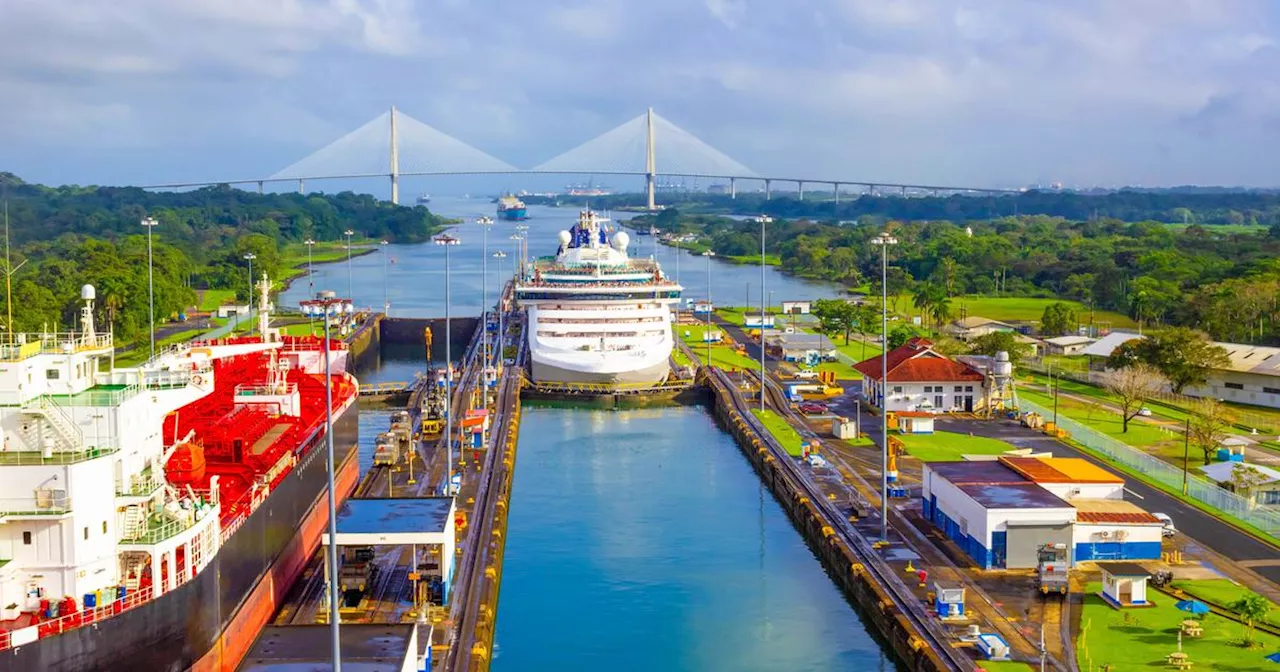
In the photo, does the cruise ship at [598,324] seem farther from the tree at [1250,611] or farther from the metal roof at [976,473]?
the tree at [1250,611]

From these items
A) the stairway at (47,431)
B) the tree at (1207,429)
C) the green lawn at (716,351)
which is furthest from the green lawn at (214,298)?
the stairway at (47,431)

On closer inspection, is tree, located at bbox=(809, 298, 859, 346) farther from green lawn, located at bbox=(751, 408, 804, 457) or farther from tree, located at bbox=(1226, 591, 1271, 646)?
tree, located at bbox=(1226, 591, 1271, 646)

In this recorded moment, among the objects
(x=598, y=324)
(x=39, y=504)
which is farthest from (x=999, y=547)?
(x=598, y=324)

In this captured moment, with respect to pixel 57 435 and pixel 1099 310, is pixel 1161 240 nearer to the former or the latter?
Result: pixel 1099 310

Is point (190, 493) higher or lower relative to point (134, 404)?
lower

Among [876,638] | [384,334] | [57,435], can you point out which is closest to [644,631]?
[876,638]

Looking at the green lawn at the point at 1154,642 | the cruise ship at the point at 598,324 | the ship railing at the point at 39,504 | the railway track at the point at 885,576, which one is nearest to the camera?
the ship railing at the point at 39,504

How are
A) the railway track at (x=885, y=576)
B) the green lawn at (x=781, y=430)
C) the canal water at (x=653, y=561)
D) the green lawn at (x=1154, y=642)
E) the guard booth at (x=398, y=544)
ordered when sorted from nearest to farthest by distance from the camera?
the green lawn at (x=1154, y=642) → the railway track at (x=885, y=576) → the guard booth at (x=398, y=544) → the canal water at (x=653, y=561) → the green lawn at (x=781, y=430)
